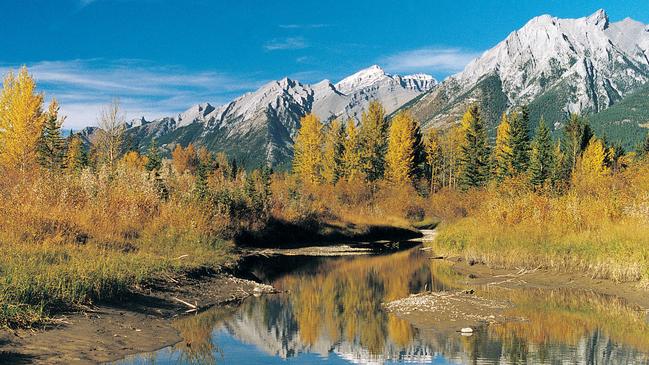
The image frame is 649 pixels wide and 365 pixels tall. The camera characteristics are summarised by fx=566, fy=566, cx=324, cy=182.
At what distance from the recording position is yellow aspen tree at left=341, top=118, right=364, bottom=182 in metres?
84.6

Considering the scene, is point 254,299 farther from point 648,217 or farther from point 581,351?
point 648,217

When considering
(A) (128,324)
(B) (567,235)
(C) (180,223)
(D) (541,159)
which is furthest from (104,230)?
(D) (541,159)

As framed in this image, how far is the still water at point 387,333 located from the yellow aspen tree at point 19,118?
3880cm

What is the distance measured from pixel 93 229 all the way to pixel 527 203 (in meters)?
22.0

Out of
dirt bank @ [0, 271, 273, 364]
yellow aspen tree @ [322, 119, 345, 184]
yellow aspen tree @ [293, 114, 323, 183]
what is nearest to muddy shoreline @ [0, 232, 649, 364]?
dirt bank @ [0, 271, 273, 364]

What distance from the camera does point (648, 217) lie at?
24.6 meters

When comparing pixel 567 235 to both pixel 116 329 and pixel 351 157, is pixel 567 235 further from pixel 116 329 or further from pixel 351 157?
pixel 351 157

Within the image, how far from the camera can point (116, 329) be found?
532 inches

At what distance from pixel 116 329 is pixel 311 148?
8455 centimetres

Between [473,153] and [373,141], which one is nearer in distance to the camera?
[473,153]

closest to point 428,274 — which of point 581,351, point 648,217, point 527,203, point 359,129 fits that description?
point 527,203

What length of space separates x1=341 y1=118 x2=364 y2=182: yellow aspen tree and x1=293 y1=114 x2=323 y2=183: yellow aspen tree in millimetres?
5959

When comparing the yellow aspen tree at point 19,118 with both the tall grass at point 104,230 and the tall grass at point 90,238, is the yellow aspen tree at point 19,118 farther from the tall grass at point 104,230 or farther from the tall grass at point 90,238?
the tall grass at point 90,238

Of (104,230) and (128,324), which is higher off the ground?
Answer: (104,230)
